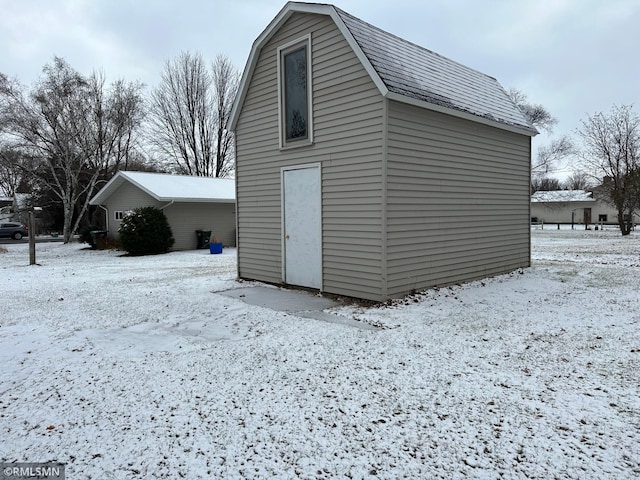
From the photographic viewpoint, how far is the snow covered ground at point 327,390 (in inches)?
98.9

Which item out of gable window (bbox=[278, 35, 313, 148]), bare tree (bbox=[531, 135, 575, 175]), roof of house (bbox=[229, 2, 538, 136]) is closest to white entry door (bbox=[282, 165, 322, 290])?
gable window (bbox=[278, 35, 313, 148])

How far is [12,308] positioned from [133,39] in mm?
9966

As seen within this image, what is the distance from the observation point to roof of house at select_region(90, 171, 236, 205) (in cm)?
1744

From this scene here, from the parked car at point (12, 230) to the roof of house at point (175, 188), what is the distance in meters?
13.2

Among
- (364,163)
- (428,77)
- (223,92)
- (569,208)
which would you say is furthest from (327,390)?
(569,208)

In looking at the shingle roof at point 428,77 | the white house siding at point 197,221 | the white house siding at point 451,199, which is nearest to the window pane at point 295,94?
the shingle roof at point 428,77

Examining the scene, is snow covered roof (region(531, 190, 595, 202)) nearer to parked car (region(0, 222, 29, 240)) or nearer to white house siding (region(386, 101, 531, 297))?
white house siding (region(386, 101, 531, 297))

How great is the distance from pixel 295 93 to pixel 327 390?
19.9ft

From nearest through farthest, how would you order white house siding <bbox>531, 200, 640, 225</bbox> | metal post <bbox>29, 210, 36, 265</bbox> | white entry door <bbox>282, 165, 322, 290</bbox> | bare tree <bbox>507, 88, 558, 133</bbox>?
1. white entry door <bbox>282, 165, 322, 290</bbox>
2. metal post <bbox>29, 210, 36, 265</bbox>
3. bare tree <bbox>507, 88, 558, 133</bbox>
4. white house siding <bbox>531, 200, 640, 225</bbox>

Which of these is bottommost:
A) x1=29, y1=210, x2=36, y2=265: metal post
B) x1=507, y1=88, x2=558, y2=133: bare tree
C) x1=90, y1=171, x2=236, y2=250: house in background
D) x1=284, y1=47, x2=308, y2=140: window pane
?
x1=29, y1=210, x2=36, y2=265: metal post

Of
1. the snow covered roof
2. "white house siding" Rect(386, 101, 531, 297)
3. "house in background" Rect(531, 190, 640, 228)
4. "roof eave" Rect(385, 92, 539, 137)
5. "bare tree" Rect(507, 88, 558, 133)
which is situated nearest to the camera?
"roof eave" Rect(385, 92, 539, 137)

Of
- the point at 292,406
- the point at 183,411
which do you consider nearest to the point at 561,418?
the point at 292,406

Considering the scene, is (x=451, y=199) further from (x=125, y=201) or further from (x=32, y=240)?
(x=125, y=201)

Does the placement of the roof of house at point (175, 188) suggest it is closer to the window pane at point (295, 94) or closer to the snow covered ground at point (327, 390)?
the window pane at point (295, 94)
